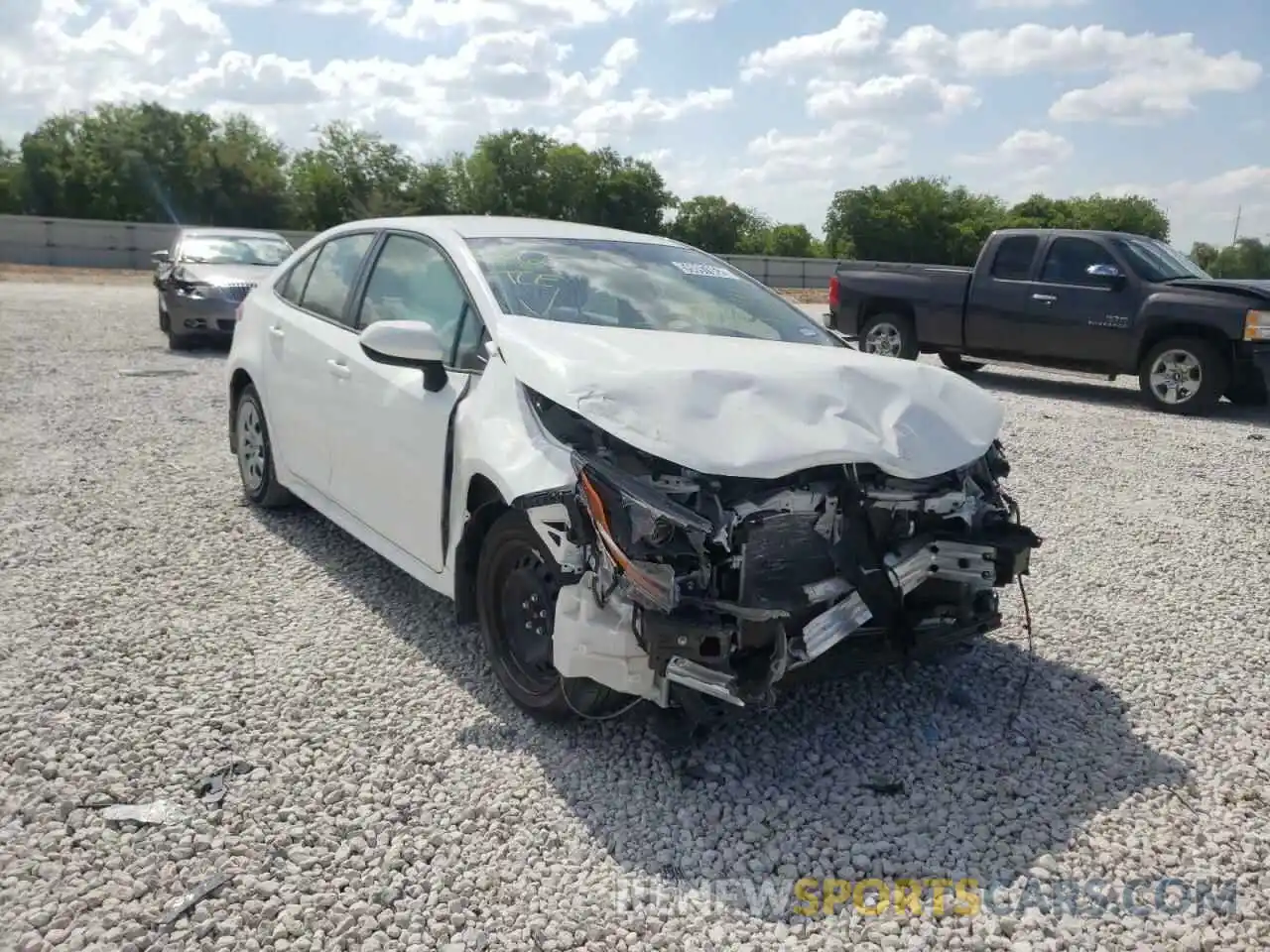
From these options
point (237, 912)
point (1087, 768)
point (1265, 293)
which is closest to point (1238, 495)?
point (1265, 293)

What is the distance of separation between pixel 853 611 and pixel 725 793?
2.32ft

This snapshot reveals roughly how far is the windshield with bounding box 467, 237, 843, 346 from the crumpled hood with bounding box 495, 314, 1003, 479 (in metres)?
0.23

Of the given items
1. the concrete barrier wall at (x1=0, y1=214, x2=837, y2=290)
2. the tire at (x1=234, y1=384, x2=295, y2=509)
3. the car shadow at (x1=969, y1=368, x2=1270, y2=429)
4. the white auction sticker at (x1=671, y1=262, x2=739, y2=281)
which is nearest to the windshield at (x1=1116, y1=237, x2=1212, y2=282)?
the car shadow at (x1=969, y1=368, x2=1270, y2=429)

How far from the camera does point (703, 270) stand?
5.08 meters

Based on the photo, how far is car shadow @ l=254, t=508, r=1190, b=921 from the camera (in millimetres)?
3027

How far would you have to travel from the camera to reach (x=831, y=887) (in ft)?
9.62

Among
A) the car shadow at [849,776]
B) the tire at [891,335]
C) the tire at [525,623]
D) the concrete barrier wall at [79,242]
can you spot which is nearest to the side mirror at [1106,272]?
the tire at [891,335]

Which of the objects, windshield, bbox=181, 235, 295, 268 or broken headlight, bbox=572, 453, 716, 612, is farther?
windshield, bbox=181, 235, 295, 268

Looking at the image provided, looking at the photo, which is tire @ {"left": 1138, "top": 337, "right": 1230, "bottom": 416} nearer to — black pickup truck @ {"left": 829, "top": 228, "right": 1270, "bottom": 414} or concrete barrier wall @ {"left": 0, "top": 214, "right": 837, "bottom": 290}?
black pickup truck @ {"left": 829, "top": 228, "right": 1270, "bottom": 414}

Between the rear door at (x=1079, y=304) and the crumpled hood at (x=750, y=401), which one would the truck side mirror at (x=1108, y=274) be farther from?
the crumpled hood at (x=750, y=401)

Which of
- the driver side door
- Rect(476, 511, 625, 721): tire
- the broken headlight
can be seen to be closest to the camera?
the broken headlight

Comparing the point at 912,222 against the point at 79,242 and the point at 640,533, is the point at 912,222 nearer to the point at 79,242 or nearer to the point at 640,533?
the point at 79,242

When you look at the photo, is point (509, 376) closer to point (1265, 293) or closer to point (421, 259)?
point (421, 259)

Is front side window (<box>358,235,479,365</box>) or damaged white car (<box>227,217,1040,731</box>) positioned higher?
front side window (<box>358,235,479,365</box>)
